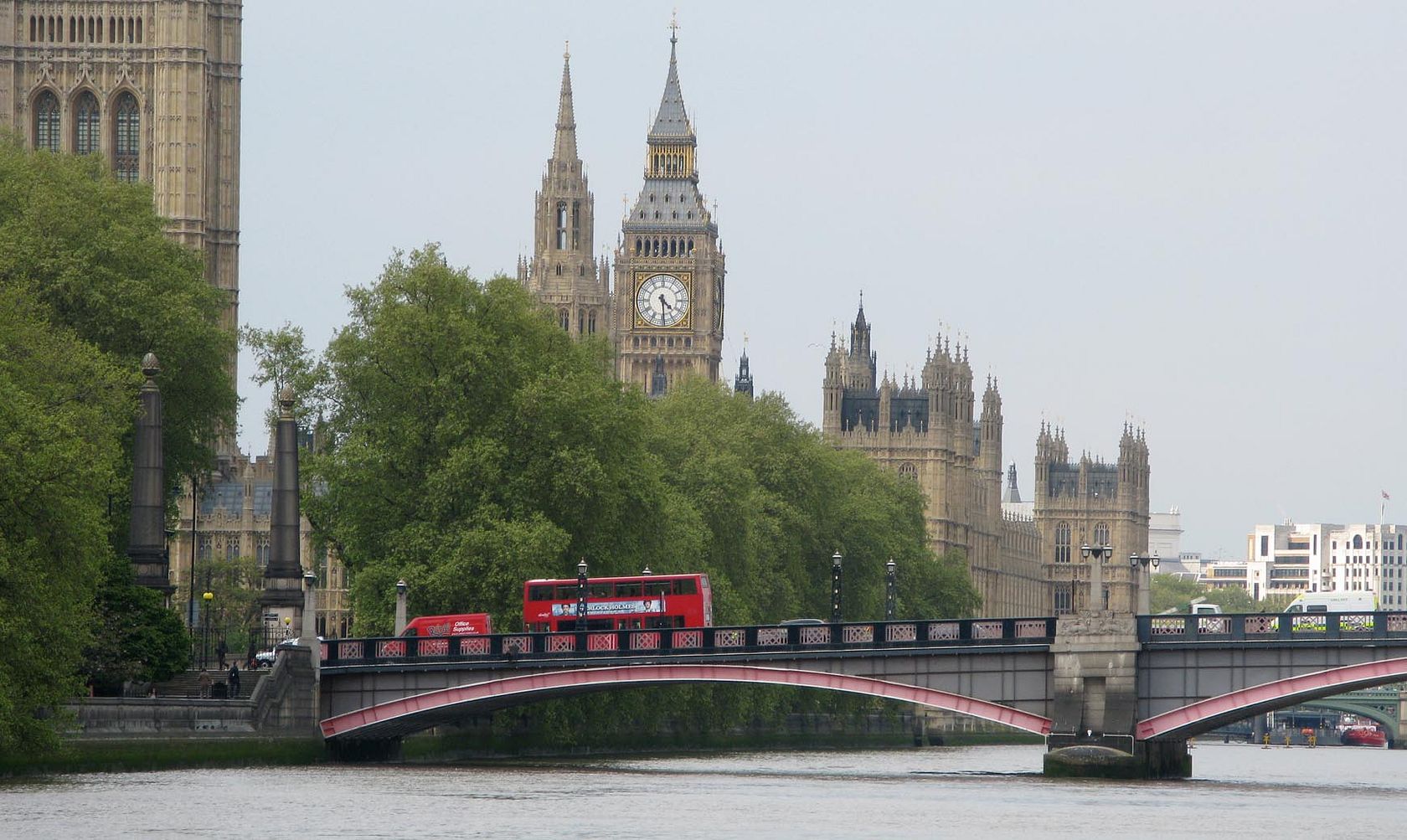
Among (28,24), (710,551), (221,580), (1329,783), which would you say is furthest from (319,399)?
(221,580)

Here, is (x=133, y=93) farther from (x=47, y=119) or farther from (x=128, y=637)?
(x=128, y=637)

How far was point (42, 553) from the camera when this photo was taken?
210ft

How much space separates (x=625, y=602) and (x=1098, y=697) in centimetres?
1445

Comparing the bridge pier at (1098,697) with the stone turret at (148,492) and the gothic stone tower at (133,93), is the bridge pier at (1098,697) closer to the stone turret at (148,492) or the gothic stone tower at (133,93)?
the stone turret at (148,492)

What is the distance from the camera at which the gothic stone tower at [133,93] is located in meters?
133

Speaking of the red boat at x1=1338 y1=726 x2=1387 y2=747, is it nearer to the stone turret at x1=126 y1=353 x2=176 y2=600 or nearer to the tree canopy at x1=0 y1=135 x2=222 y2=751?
the tree canopy at x1=0 y1=135 x2=222 y2=751

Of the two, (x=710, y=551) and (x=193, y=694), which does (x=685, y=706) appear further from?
(x=193, y=694)

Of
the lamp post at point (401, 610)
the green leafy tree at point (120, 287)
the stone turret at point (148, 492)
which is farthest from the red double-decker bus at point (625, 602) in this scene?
the green leafy tree at point (120, 287)

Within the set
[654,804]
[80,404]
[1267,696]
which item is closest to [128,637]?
[80,404]

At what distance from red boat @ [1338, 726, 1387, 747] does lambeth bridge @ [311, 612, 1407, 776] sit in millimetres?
112390

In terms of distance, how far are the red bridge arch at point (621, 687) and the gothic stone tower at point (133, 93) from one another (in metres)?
56.2

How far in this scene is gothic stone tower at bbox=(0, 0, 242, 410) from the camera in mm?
133250

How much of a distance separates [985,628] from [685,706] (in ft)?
66.3

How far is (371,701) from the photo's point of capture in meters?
78.6
